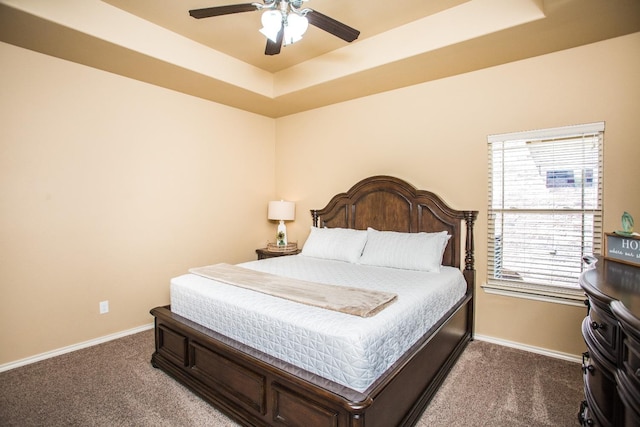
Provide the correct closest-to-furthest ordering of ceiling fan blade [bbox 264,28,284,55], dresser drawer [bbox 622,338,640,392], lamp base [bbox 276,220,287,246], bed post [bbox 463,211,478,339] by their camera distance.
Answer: dresser drawer [bbox 622,338,640,392], ceiling fan blade [bbox 264,28,284,55], bed post [bbox 463,211,478,339], lamp base [bbox 276,220,287,246]

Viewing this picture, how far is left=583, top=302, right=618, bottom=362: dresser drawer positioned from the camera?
3.80 feet

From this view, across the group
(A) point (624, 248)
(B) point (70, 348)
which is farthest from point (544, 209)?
(B) point (70, 348)

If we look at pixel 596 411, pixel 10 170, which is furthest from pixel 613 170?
pixel 10 170

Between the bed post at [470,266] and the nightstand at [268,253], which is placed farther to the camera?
the nightstand at [268,253]

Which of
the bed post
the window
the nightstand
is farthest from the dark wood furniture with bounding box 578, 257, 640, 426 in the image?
the nightstand

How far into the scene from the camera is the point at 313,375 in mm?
1619

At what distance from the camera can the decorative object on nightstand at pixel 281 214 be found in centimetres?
434

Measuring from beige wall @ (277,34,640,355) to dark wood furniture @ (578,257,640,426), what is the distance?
1.41 m

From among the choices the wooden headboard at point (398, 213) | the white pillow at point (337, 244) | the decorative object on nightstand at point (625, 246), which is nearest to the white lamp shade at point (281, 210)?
the wooden headboard at point (398, 213)

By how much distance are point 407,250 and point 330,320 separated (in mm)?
1536

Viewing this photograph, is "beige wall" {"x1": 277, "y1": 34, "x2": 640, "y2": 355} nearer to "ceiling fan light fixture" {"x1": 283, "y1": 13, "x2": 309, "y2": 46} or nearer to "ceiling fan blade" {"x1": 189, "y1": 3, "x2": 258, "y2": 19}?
"ceiling fan light fixture" {"x1": 283, "y1": 13, "x2": 309, "y2": 46}

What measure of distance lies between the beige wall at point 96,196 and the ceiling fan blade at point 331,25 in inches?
84.6

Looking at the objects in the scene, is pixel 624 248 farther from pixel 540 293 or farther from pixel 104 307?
pixel 104 307

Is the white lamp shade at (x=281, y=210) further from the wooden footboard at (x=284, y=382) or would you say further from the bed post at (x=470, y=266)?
the bed post at (x=470, y=266)
